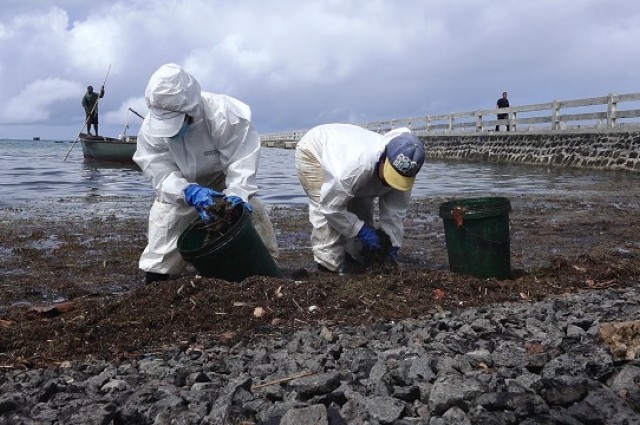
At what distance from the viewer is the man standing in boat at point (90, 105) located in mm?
22266

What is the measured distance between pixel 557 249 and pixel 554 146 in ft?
47.1

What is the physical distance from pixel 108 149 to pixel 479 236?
18.0 m

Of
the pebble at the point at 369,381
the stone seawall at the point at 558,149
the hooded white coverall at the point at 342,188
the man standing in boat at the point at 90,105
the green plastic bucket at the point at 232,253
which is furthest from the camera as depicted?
the man standing in boat at the point at 90,105

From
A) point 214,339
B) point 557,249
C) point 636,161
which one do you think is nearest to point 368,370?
point 214,339

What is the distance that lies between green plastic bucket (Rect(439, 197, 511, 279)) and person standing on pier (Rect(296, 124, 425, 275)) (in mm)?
434

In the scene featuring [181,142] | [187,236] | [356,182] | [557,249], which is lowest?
[557,249]

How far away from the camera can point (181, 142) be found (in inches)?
188

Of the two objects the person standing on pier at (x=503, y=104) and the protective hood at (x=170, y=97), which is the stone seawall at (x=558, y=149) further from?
the protective hood at (x=170, y=97)

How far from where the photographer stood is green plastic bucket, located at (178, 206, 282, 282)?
13.8ft

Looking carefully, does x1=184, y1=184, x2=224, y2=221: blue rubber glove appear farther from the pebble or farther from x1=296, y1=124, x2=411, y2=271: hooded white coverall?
the pebble

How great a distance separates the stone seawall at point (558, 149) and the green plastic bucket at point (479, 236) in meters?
13.2

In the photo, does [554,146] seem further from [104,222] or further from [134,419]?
[134,419]

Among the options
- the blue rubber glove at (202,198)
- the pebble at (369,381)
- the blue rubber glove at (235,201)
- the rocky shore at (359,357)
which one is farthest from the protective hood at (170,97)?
the pebble at (369,381)

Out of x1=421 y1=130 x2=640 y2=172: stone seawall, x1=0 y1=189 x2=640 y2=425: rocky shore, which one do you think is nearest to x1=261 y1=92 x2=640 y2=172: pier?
x1=421 y1=130 x2=640 y2=172: stone seawall
